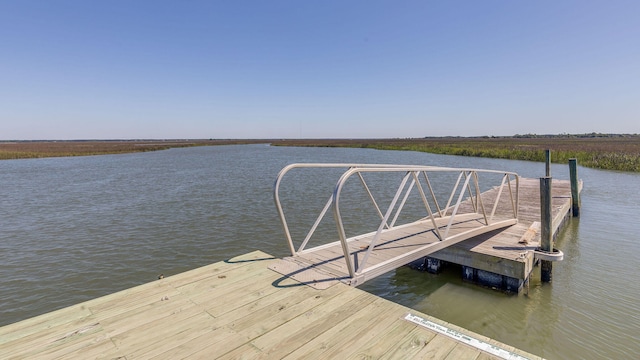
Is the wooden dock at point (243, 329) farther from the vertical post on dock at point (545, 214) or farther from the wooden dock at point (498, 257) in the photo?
the vertical post on dock at point (545, 214)

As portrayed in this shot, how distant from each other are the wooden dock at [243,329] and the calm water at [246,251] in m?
3.46

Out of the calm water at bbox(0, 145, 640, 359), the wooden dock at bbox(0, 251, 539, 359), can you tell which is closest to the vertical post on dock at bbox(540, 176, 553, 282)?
the calm water at bbox(0, 145, 640, 359)

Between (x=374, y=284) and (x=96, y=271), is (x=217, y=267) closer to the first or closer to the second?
(x=374, y=284)

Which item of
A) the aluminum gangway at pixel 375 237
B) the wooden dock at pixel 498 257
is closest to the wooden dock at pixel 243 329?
the aluminum gangway at pixel 375 237

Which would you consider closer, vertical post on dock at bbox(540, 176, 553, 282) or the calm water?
the calm water

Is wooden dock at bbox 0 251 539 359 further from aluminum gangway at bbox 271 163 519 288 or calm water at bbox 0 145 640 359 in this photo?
calm water at bbox 0 145 640 359

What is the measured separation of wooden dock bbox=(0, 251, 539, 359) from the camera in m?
2.93

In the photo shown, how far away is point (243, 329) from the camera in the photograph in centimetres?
329

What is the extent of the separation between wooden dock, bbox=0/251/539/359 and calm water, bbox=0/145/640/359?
3456mm

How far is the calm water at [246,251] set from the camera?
19.5 feet

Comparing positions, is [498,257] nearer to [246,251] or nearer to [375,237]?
[375,237]

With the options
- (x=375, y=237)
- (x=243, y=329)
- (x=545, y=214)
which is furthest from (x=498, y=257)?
(x=243, y=329)

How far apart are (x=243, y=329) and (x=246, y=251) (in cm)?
620

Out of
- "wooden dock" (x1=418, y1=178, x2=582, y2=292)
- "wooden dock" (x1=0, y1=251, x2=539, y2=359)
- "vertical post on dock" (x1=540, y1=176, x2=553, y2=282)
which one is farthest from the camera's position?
"wooden dock" (x1=418, y1=178, x2=582, y2=292)
